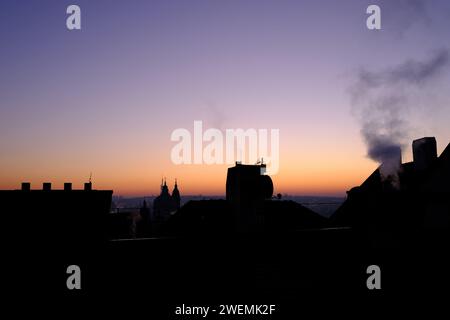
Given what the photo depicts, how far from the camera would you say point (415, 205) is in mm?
15258

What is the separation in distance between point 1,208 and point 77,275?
635 inches

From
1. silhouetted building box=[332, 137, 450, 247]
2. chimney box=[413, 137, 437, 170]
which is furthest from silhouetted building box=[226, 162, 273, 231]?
chimney box=[413, 137, 437, 170]

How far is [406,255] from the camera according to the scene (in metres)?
12.1

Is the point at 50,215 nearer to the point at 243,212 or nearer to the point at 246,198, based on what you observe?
the point at 243,212

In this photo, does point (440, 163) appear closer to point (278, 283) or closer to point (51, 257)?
point (278, 283)

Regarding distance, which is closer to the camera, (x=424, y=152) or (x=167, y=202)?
(x=424, y=152)

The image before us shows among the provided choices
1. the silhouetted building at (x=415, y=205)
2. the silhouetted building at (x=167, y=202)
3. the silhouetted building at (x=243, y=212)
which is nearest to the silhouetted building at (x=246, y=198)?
the silhouetted building at (x=243, y=212)

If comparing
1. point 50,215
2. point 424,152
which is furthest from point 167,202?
point 424,152

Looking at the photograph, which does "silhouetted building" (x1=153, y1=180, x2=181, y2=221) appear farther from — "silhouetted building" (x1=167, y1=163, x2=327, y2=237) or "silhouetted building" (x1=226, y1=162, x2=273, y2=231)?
"silhouetted building" (x1=226, y1=162, x2=273, y2=231)

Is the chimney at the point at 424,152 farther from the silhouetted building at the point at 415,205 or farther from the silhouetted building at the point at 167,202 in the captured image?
the silhouetted building at the point at 167,202

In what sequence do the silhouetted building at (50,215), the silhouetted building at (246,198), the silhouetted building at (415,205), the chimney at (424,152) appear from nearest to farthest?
the silhouetted building at (246,198), the silhouetted building at (415,205), the chimney at (424,152), the silhouetted building at (50,215)

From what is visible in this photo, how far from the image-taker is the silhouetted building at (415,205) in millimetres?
13930

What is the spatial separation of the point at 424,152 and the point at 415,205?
3792 mm
